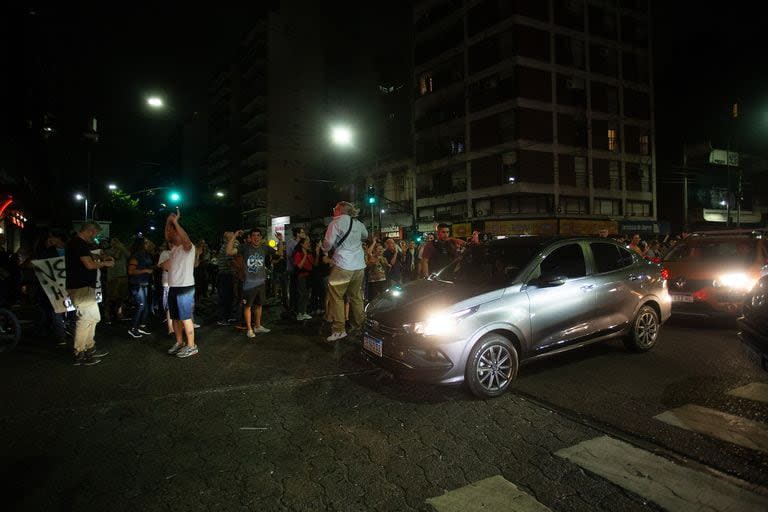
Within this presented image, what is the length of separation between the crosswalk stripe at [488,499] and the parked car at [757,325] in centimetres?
273

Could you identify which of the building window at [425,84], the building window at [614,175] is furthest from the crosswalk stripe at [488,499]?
the building window at [425,84]

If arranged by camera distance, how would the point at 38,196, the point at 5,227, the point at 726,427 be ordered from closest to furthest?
the point at 726,427, the point at 5,227, the point at 38,196

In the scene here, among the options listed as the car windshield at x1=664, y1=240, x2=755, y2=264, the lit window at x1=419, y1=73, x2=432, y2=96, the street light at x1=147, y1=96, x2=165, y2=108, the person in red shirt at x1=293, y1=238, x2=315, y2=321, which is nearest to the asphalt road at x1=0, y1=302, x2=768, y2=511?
the car windshield at x1=664, y1=240, x2=755, y2=264

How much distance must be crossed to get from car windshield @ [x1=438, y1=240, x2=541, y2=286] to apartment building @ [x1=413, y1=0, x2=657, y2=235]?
2947 cm

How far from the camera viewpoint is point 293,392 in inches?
192

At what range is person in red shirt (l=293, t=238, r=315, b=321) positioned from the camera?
9219 mm

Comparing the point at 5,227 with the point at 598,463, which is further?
the point at 5,227

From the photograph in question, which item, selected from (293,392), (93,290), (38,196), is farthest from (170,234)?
(38,196)

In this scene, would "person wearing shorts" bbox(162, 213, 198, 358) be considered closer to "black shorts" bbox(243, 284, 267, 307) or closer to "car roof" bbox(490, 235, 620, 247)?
"black shorts" bbox(243, 284, 267, 307)

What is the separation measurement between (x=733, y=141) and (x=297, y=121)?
50047mm

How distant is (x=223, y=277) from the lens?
909 centimetres

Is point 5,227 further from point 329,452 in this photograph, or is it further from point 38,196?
point 329,452

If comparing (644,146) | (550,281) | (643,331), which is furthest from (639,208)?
(550,281)

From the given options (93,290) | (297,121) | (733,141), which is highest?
(297,121)
